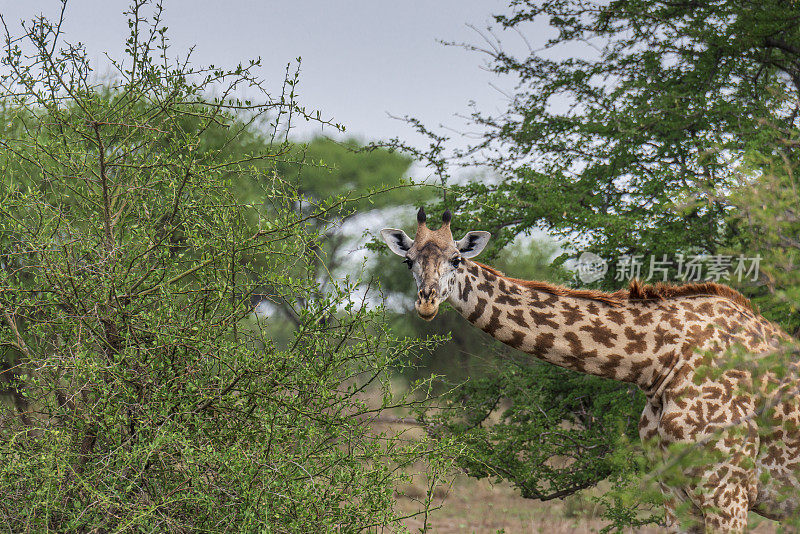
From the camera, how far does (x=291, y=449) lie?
17.6 feet

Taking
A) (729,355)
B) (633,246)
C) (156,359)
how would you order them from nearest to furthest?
1. (729,355)
2. (156,359)
3. (633,246)

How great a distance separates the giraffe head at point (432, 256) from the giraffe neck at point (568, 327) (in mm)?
135

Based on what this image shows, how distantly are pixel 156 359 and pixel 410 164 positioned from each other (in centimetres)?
2492

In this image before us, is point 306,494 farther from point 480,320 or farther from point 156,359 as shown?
point 480,320

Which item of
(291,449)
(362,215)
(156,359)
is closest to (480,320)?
(291,449)

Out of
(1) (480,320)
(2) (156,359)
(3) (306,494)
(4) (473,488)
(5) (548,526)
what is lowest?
(4) (473,488)

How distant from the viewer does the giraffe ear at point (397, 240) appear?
18.9 feet

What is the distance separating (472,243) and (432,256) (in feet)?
1.51

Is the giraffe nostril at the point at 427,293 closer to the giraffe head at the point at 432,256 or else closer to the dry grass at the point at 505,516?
the giraffe head at the point at 432,256

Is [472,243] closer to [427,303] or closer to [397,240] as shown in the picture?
[397,240]
